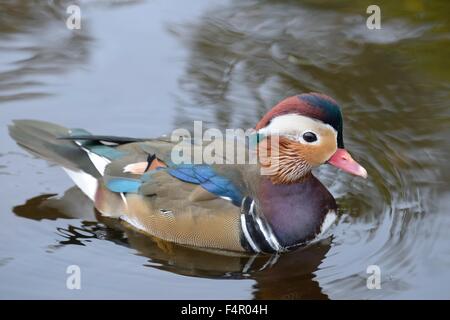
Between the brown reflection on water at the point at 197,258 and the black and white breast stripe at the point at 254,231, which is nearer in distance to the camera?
the brown reflection on water at the point at 197,258

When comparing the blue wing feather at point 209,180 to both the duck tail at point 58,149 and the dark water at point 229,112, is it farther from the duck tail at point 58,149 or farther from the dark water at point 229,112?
the duck tail at point 58,149

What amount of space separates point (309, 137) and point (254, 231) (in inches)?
31.8

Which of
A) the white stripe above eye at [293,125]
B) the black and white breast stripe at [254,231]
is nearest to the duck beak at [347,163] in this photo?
the white stripe above eye at [293,125]

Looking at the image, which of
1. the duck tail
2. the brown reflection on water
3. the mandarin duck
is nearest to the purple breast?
the mandarin duck

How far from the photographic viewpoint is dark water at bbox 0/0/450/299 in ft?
21.9

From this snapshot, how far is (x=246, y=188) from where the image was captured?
7.00 meters

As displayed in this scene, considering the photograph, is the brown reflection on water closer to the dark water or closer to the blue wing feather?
the dark water

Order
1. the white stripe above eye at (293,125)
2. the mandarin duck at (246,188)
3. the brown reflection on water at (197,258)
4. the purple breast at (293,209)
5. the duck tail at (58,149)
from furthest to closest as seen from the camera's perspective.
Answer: the duck tail at (58,149) < the purple breast at (293,209) < the mandarin duck at (246,188) < the white stripe above eye at (293,125) < the brown reflection on water at (197,258)

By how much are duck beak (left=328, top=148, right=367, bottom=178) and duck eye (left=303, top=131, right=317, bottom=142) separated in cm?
20

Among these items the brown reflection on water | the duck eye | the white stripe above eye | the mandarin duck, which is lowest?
the brown reflection on water

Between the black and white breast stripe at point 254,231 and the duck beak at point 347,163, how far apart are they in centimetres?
70

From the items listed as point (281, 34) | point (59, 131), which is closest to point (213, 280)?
point (59, 131)

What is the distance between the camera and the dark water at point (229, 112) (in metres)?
6.67

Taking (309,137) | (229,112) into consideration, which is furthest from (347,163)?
(229,112)
